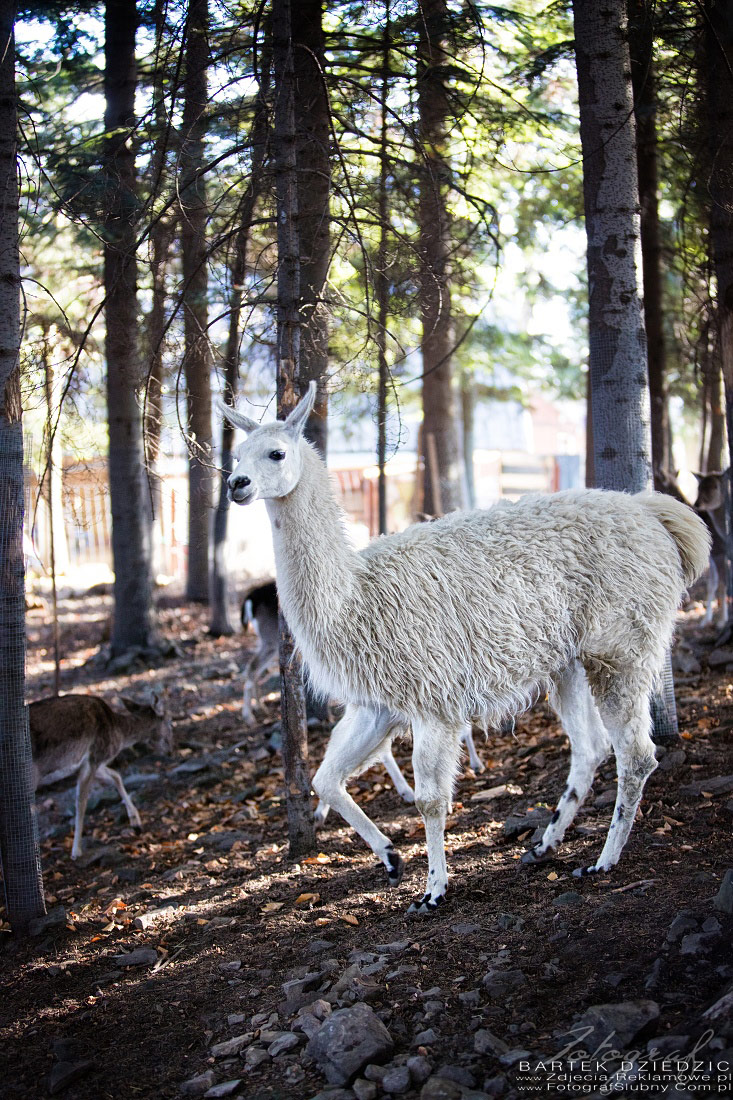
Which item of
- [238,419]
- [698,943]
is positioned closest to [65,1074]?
[698,943]

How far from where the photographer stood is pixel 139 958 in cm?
503

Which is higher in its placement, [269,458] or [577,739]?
[269,458]

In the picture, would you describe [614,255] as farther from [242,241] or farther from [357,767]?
[357,767]

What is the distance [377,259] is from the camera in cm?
716

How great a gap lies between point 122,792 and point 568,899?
4642 mm

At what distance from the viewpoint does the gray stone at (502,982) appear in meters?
3.75

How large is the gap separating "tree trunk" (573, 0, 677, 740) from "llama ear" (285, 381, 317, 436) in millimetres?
2368

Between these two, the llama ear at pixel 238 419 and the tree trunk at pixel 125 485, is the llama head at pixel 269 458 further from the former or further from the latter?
the tree trunk at pixel 125 485

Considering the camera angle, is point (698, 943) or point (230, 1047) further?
point (230, 1047)

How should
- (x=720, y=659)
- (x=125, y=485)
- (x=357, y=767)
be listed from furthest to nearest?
(x=125, y=485), (x=720, y=659), (x=357, y=767)

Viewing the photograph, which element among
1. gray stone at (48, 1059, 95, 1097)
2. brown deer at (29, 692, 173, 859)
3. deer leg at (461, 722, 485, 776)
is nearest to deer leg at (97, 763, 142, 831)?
brown deer at (29, 692, 173, 859)

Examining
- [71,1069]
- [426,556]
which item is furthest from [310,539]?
[71,1069]

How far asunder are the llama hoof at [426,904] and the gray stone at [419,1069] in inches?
59.0

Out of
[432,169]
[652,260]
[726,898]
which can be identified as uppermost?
[652,260]
